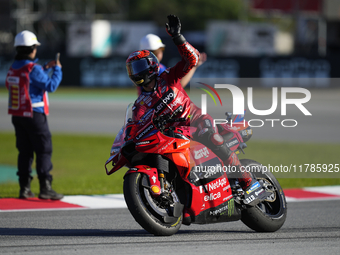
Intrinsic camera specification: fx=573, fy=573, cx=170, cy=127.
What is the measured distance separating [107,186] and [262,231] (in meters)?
3.81

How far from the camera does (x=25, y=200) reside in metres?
7.38

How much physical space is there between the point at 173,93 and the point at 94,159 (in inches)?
288

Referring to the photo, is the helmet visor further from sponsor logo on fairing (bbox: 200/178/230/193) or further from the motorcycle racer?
sponsor logo on fairing (bbox: 200/178/230/193)

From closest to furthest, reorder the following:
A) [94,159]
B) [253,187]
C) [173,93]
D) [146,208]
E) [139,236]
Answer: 1. [146,208]
2. [173,93]
3. [139,236]
4. [253,187]
5. [94,159]

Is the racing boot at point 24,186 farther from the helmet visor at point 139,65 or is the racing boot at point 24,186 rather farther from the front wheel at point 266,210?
the front wheel at point 266,210

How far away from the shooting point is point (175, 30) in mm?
5039

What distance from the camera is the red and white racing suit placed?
202 inches

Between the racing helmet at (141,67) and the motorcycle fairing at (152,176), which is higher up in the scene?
the racing helmet at (141,67)

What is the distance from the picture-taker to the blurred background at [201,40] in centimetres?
2591

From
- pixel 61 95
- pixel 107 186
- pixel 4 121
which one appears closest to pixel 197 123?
pixel 107 186

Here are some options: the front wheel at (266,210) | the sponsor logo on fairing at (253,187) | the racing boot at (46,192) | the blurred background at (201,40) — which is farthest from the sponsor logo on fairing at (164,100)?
the blurred background at (201,40)

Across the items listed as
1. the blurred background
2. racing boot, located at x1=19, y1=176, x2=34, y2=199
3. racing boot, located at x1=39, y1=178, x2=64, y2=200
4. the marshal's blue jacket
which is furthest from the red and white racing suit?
the blurred background

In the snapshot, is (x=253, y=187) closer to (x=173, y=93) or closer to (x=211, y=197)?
(x=211, y=197)

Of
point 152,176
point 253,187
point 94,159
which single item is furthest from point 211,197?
point 94,159
